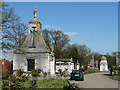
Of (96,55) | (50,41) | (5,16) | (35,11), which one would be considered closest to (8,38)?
(5,16)

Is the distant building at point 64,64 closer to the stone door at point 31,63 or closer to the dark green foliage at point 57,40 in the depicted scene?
the dark green foliage at point 57,40

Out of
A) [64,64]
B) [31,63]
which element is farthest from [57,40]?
[31,63]

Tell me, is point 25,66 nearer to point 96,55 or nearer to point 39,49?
point 39,49

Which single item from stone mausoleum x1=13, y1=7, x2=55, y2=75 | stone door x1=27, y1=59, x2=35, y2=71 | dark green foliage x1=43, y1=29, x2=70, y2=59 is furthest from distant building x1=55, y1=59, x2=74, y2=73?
stone door x1=27, y1=59, x2=35, y2=71

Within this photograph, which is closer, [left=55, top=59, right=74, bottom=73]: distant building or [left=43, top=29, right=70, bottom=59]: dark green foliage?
[left=55, top=59, right=74, bottom=73]: distant building

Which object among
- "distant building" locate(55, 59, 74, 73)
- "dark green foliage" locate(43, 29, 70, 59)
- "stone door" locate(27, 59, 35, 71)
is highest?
"dark green foliage" locate(43, 29, 70, 59)

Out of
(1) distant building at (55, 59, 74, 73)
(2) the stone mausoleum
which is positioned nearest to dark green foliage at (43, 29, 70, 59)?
(1) distant building at (55, 59, 74, 73)

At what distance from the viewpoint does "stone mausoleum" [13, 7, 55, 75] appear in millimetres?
23047

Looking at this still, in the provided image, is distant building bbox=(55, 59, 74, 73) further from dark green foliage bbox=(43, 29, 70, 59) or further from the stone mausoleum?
the stone mausoleum

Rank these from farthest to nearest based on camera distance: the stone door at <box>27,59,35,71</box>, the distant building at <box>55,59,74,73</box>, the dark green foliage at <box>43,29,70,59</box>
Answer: the dark green foliage at <box>43,29,70,59</box> → the distant building at <box>55,59,74,73</box> → the stone door at <box>27,59,35,71</box>

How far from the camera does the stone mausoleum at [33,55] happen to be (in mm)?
23047

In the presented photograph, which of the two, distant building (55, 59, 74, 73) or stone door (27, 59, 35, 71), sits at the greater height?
stone door (27, 59, 35, 71)

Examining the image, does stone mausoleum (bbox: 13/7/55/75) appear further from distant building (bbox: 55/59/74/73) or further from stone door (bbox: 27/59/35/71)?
distant building (bbox: 55/59/74/73)

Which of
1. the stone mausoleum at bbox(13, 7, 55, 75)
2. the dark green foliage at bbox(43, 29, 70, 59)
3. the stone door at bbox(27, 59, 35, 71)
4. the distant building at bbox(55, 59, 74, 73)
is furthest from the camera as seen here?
the dark green foliage at bbox(43, 29, 70, 59)
